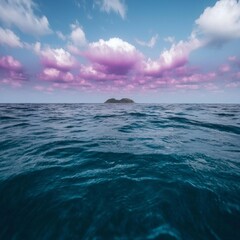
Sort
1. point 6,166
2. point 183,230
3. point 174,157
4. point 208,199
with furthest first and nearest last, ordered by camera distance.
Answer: point 174,157 → point 6,166 → point 208,199 → point 183,230

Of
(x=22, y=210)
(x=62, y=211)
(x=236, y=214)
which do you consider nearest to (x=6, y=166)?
(x=22, y=210)

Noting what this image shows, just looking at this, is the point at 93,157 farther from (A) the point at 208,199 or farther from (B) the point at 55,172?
(A) the point at 208,199

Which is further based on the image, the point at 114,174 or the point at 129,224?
the point at 114,174

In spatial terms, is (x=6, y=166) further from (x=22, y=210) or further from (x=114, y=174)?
(x=114, y=174)

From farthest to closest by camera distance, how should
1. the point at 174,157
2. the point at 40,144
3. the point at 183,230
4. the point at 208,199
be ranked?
the point at 40,144, the point at 174,157, the point at 208,199, the point at 183,230

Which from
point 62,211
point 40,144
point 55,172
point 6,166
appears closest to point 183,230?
point 62,211

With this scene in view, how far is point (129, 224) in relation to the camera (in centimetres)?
260

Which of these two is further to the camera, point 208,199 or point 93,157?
point 93,157

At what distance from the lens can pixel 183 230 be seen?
8.19 feet

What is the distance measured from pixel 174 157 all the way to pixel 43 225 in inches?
158

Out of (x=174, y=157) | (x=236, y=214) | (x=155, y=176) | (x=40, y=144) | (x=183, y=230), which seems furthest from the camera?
(x=40, y=144)

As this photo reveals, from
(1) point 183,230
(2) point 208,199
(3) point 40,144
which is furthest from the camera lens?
(3) point 40,144

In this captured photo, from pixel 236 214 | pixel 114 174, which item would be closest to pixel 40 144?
pixel 114 174

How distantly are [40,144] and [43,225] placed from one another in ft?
15.7
